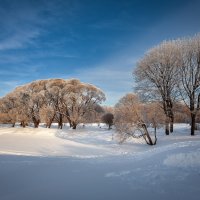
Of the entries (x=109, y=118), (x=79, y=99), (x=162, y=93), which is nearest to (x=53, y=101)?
(x=79, y=99)

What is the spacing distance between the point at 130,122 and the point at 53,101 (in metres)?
23.0

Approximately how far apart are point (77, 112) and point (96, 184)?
120 ft

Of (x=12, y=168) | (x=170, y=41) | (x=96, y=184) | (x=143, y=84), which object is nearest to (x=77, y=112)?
(x=143, y=84)

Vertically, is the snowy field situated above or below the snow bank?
below

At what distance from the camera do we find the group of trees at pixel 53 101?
146 feet

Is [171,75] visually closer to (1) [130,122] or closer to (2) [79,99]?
(1) [130,122]

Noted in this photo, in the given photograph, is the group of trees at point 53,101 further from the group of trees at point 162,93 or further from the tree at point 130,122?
the tree at point 130,122

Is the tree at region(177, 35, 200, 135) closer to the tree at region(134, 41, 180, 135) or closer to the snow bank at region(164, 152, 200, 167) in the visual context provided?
the tree at region(134, 41, 180, 135)

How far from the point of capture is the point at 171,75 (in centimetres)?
3119

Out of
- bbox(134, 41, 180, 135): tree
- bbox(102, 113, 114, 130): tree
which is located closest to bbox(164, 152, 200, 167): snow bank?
bbox(134, 41, 180, 135): tree

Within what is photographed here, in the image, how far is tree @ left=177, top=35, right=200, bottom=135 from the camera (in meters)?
29.7

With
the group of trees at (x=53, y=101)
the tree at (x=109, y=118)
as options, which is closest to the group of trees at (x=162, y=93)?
the group of trees at (x=53, y=101)

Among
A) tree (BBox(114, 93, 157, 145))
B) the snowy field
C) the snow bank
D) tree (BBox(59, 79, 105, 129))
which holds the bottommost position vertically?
the snowy field

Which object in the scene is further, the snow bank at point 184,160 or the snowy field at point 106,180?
the snow bank at point 184,160
